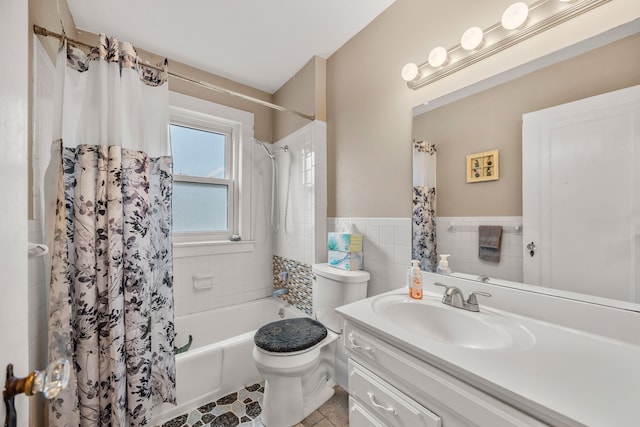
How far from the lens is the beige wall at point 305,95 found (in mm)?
1966

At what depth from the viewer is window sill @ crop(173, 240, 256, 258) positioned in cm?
201

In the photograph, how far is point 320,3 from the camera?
1.48 metres

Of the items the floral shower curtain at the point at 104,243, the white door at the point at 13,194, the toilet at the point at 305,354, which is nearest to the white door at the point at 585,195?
the toilet at the point at 305,354

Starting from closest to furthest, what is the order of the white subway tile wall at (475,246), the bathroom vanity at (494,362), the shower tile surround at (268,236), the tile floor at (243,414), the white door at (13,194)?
the white door at (13,194) → the bathroom vanity at (494,362) → the white subway tile wall at (475,246) → the tile floor at (243,414) → the shower tile surround at (268,236)

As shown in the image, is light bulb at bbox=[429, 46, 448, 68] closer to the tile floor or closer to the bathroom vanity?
the bathroom vanity

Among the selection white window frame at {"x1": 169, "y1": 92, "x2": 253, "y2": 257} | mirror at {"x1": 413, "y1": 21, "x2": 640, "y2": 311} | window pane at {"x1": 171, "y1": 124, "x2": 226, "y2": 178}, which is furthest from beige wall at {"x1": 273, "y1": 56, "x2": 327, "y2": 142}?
mirror at {"x1": 413, "y1": 21, "x2": 640, "y2": 311}

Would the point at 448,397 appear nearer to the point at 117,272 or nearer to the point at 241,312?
the point at 117,272

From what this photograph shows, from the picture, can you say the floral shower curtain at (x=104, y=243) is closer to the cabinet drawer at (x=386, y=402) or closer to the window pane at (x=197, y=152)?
the window pane at (x=197, y=152)

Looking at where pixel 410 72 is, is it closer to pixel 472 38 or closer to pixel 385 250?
pixel 472 38

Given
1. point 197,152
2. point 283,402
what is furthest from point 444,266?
point 197,152

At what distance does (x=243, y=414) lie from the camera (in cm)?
146

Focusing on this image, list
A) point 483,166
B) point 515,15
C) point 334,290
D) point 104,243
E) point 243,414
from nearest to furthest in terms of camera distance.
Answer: point 515,15 < point 483,166 < point 104,243 < point 243,414 < point 334,290

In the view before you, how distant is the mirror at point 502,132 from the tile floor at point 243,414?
1089mm

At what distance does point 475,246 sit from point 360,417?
0.84 meters
